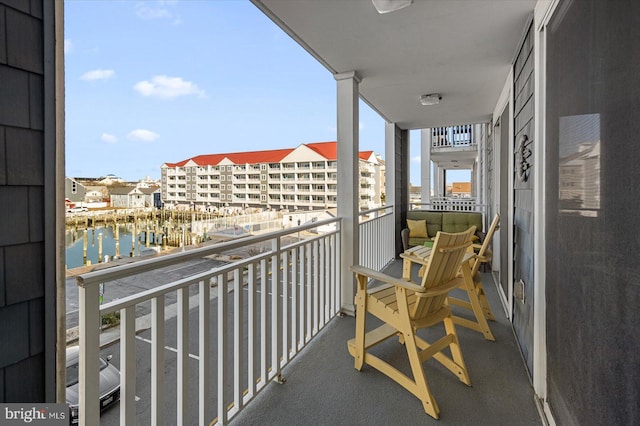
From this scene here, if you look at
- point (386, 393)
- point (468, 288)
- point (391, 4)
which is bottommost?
point (386, 393)

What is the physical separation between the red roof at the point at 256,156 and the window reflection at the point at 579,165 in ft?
6.36

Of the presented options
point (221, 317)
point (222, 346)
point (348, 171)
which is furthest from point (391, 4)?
point (222, 346)

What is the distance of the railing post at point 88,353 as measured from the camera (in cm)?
92

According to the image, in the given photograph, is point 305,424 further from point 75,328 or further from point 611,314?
point 611,314

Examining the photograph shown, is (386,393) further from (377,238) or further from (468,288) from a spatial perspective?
(377,238)

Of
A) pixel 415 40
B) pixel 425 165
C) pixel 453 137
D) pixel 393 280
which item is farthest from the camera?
pixel 453 137

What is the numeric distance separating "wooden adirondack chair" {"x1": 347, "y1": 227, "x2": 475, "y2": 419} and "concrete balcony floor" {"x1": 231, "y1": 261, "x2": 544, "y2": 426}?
0.24ft

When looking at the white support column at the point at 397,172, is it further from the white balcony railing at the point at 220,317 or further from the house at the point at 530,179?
the white balcony railing at the point at 220,317

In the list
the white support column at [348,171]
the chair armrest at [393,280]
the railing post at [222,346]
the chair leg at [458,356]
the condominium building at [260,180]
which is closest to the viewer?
the railing post at [222,346]

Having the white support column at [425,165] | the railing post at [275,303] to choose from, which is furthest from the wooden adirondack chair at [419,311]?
the white support column at [425,165]

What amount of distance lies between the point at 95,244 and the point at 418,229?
15.9 feet

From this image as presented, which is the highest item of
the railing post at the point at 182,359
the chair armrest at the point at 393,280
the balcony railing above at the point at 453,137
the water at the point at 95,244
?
the balcony railing above at the point at 453,137

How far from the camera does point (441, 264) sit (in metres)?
1.80

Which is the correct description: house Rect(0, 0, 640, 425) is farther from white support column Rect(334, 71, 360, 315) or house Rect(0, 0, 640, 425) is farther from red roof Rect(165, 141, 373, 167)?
red roof Rect(165, 141, 373, 167)
